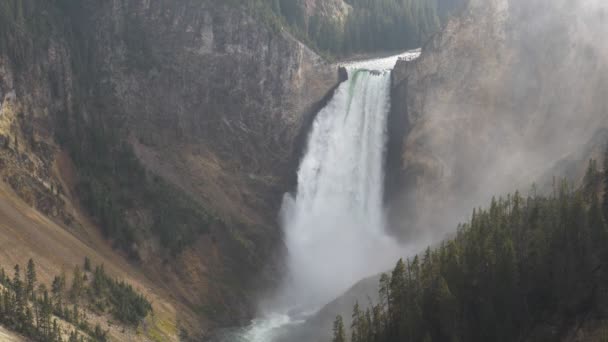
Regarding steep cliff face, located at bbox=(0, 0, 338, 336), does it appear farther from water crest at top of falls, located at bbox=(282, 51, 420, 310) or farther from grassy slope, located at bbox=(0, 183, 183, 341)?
water crest at top of falls, located at bbox=(282, 51, 420, 310)

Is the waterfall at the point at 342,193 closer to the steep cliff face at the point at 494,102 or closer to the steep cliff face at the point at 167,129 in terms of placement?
the steep cliff face at the point at 167,129

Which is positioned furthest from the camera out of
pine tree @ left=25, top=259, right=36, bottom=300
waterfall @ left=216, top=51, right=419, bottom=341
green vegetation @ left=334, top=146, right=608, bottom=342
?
waterfall @ left=216, top=51, right=419, bottom=341

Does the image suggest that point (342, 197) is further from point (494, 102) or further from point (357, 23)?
point (357, 23)

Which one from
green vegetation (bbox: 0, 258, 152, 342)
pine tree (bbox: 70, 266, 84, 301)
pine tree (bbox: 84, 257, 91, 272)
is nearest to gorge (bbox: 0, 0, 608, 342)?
pine tree (bbox: 84, 257, 91, 272)

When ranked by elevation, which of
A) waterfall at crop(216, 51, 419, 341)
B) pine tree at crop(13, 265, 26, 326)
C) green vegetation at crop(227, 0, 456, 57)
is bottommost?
pine tree at crop(13, 265, 26, 326)

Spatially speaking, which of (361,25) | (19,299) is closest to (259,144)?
(361,25)

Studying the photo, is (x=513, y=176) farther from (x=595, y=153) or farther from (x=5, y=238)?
(x=5, y=238)

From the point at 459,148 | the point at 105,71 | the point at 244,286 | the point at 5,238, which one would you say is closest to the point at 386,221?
the point at 459,148

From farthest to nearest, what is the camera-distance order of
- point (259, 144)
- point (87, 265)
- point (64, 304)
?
point (259, 144), point (87, 265), point (64, 304)
